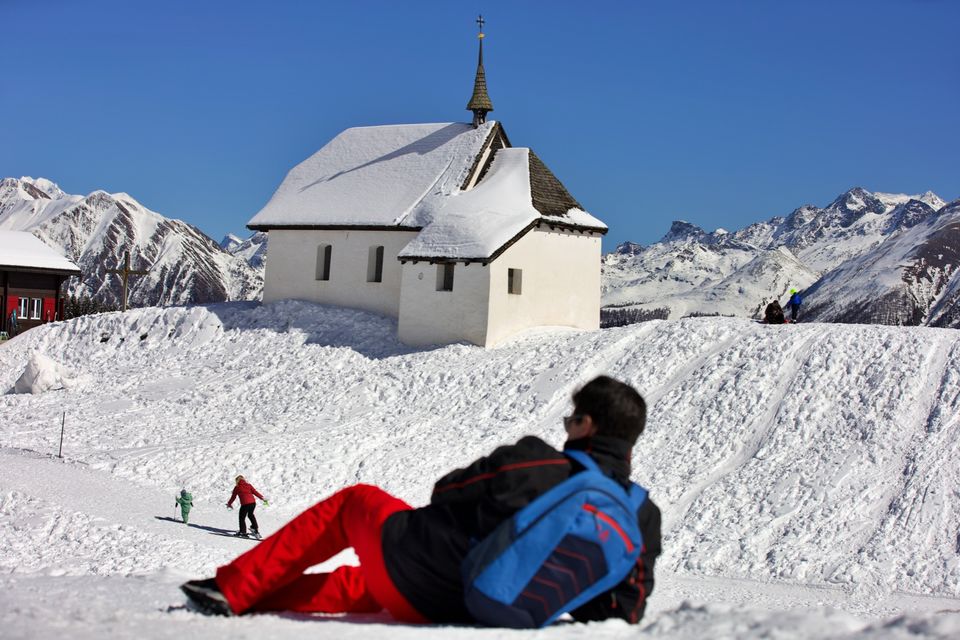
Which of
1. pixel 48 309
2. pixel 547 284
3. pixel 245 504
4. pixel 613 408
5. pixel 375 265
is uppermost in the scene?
pixel 375 265

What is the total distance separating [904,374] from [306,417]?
15646mm

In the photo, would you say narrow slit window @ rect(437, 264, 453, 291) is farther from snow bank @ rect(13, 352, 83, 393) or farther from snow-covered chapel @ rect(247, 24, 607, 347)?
snow bank @ rect(13, 352, 83, 393)

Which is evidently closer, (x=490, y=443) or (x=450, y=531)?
(x=450, y=531)

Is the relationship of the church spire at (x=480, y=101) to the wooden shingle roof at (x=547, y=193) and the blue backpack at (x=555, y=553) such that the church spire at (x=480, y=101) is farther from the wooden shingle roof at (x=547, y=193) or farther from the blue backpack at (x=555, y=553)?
the blue backpack at (x=555, y=553)

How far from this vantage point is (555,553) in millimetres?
5281

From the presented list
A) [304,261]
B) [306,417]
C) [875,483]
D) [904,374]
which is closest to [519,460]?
[875,483]

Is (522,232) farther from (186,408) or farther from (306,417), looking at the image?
(186,408)

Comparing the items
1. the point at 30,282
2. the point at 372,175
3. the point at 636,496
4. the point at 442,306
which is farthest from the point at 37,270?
the point at 636,496

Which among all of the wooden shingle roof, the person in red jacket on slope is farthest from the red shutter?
the person in red jacket on slope

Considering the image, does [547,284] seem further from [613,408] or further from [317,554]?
[613,408]

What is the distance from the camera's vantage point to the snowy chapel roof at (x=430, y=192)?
3253cm

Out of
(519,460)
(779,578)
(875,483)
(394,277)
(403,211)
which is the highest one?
(403,211)

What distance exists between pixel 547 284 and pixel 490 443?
10353mm

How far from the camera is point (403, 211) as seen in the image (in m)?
35.3
